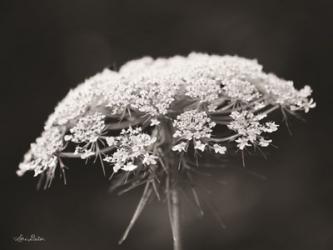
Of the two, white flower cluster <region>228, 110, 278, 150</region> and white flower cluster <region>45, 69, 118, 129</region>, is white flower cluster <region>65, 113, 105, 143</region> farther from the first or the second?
white flower cluster <region>228, 110, 278, 150</region>

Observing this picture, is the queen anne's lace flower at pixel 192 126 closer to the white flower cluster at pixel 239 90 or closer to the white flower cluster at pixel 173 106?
the white flower cluster at pixel 173 106

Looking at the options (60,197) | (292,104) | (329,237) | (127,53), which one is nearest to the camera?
(292,104)

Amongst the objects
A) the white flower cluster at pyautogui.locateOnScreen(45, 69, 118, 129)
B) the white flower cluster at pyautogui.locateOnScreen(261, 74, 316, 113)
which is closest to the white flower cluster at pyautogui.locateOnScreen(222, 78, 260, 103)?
the white flower cluster at pyautogui.locateOnScreen(261, 74, 316, 113)

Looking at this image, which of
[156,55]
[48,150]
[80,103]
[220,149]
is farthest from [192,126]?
[156,55]

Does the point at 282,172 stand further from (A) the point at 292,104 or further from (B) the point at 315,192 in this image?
(A) the point at 292,104

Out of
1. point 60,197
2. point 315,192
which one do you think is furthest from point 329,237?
point 60,197

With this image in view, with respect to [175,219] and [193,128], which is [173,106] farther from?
[175,219]

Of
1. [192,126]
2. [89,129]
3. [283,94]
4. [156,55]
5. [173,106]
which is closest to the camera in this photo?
[192,126]
